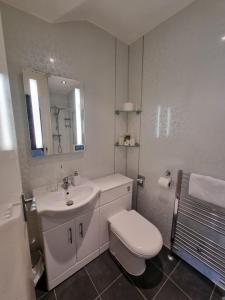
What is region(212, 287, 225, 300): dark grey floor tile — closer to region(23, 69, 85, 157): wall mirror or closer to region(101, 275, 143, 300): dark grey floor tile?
region(101, 275, 143, 300): dark grey floor tile

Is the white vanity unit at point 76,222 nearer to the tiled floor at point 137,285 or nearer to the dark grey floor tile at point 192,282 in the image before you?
the tiled floor at point 137,285

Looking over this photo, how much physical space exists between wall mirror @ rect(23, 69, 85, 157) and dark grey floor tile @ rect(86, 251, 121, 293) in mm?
1217

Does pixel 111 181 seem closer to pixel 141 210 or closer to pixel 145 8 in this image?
pixel 141 210

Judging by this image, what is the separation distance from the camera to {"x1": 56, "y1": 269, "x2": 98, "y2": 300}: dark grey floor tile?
3.90ft

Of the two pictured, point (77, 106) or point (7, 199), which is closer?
point (7, 199)

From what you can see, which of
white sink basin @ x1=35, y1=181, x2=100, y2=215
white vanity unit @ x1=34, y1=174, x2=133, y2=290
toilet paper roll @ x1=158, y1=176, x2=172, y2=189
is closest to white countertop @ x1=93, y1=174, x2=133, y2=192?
white vanity unit @ x1=34, y1=174, x2=133, y2=290

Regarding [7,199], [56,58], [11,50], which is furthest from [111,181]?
[11,50]

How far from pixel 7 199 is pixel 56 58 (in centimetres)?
130

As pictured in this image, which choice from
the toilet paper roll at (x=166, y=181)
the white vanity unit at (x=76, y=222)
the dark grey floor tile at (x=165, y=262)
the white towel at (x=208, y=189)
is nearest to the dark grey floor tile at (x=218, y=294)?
the dark grey floor tile at (x=165, y=262)

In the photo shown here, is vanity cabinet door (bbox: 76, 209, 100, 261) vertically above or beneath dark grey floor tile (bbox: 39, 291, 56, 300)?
above

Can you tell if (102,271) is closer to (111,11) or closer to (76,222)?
(76,222)

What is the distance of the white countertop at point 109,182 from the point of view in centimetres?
153

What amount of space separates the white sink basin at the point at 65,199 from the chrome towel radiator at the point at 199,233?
2.92ft

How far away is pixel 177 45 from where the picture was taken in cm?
135
